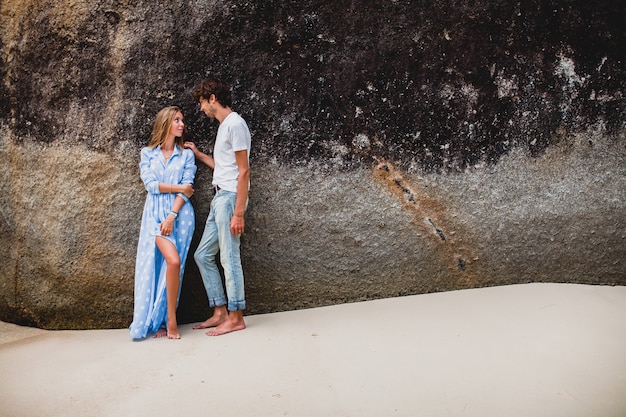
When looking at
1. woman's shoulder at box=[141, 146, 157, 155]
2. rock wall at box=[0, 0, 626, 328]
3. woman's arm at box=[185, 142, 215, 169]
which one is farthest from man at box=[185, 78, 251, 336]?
woman's shoulder at box=[141, 146, 157, 155]

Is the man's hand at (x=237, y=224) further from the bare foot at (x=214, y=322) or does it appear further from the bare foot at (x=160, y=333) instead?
the bare foot at (x=160, y=333)

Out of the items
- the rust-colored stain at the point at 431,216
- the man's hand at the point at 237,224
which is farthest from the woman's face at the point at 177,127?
the rust-colored stain at the point at 431,216

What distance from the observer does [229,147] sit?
377 cm

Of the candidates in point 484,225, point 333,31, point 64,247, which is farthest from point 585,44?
point 64,247

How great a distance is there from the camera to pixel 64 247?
400 cm

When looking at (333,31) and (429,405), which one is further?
(333,31)

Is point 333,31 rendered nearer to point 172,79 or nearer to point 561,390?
point 172,79

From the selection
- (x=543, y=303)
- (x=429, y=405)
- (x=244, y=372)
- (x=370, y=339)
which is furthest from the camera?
(x=543, y=303)

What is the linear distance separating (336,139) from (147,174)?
1.07 metres

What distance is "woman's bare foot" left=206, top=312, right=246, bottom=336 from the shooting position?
12.2 ft

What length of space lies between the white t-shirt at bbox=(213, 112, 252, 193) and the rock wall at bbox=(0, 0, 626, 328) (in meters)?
0.25

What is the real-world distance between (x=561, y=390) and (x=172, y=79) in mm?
2583

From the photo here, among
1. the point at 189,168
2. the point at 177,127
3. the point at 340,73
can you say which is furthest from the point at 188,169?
the point at 340,73

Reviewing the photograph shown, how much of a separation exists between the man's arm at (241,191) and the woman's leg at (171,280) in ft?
1.14
